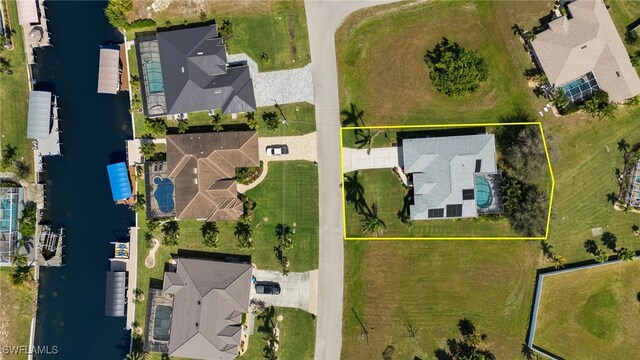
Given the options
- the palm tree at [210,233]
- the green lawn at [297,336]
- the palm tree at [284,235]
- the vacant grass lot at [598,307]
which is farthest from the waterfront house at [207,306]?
the vacant grass lot at [598,307]

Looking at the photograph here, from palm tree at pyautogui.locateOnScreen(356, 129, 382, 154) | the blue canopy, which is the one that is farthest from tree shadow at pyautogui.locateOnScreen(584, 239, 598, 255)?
the blue canopy

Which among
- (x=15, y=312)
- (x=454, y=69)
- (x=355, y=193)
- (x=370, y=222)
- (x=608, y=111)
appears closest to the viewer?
(x=608, y=111)

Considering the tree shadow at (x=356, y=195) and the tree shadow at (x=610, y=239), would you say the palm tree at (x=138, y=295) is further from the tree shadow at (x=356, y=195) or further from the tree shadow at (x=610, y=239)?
the tree shadow at (x=610, y=239)

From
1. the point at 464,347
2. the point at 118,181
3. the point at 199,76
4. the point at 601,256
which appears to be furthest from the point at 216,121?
the point at 601,256

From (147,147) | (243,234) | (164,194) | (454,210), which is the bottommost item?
(243,234)

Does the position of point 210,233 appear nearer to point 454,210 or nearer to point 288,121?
point 288,121

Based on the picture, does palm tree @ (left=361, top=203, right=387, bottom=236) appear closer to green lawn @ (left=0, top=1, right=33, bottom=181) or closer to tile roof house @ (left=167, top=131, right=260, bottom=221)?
tile roof house @ (left=167, top=131, right=260, bottom=221)
